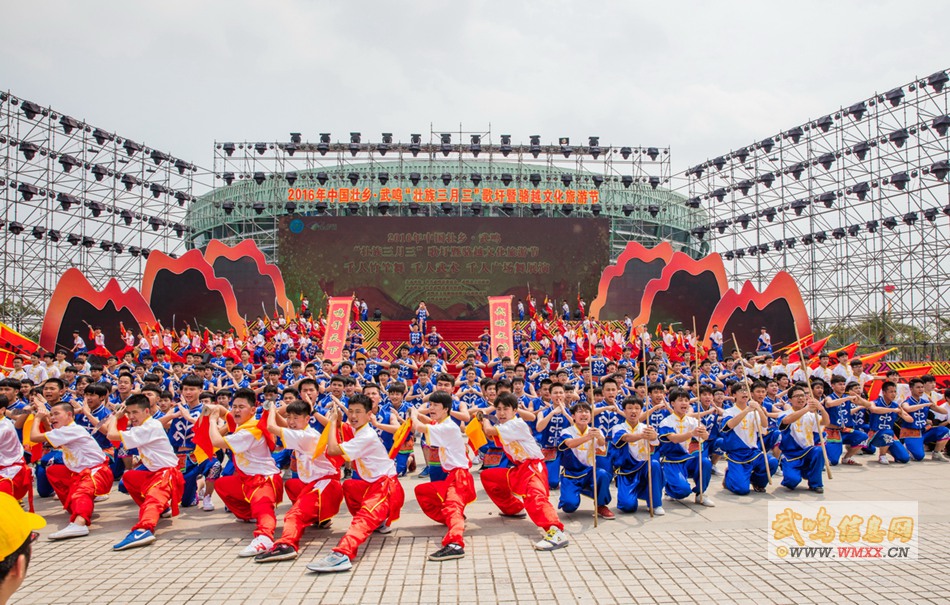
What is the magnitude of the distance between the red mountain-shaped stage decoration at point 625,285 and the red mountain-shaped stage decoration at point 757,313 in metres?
3.59

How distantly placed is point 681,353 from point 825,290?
42.0 feet

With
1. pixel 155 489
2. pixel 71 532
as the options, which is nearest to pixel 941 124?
pixel 155 489

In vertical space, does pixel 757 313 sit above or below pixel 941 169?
below

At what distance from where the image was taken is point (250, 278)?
26.0m

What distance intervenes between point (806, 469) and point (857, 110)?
23.0 metres

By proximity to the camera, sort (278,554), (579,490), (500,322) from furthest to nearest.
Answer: (500,322), (579,490), (278,554)

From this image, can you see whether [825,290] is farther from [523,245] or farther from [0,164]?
[0,164]

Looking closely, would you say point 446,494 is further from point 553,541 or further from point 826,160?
point 826,160

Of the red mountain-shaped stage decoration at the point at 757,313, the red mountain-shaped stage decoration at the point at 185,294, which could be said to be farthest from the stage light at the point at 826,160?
the red mountain-shaped stage decoration at the point at 185,294

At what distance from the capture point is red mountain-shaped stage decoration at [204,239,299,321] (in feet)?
84.8

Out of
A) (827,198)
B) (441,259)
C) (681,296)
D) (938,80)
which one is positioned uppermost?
(938,80)

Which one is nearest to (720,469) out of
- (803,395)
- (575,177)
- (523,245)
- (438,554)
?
(803,395)

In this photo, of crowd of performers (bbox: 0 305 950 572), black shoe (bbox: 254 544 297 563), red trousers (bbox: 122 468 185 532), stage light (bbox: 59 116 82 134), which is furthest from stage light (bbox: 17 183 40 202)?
black shoe (bbox: 254 544 297 563)

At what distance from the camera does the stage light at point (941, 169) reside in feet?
71.2
